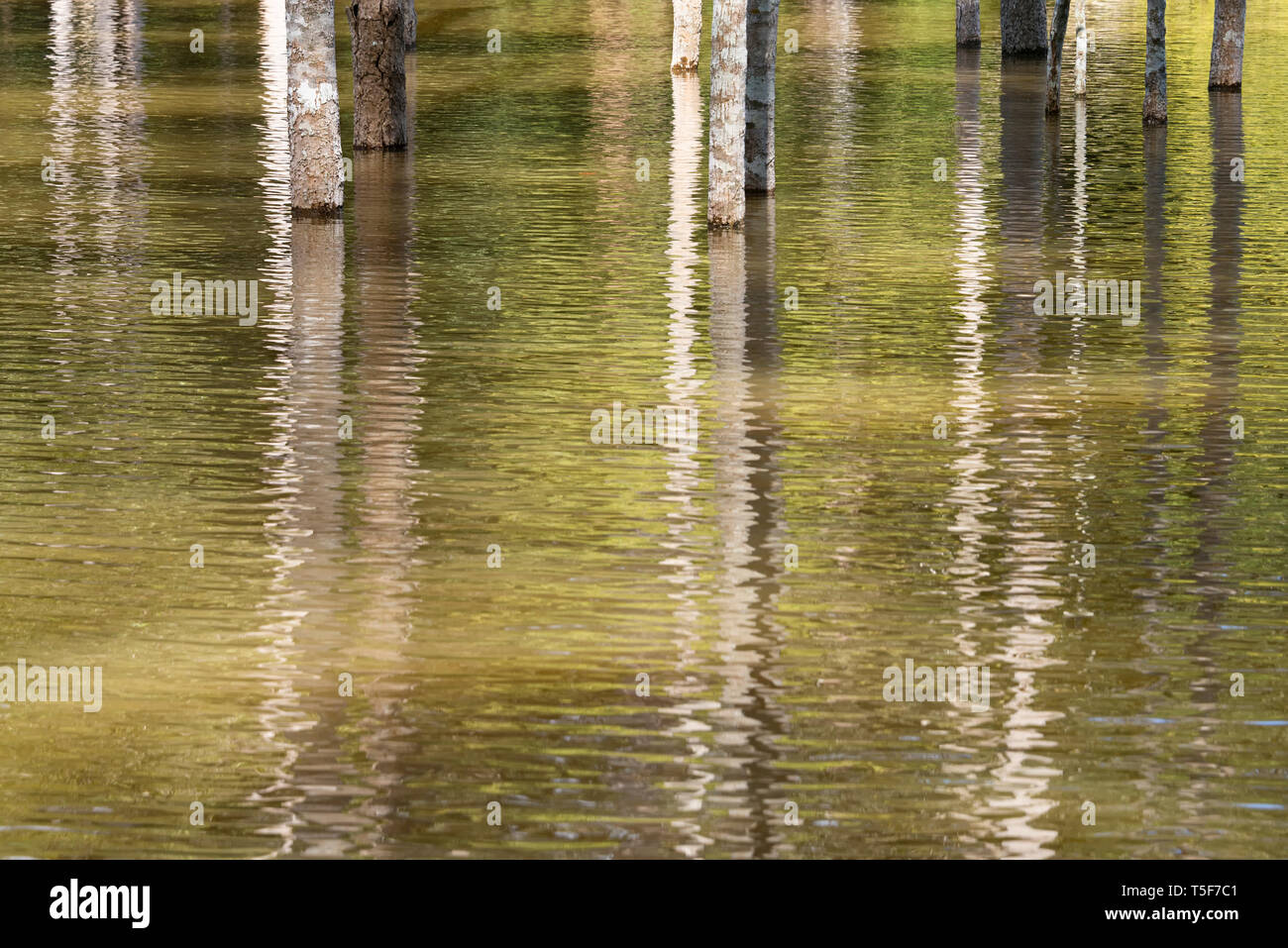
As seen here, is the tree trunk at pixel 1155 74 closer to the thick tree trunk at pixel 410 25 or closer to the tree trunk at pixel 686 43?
the tree trunk at pixel 686 43

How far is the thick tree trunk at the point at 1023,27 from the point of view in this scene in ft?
122

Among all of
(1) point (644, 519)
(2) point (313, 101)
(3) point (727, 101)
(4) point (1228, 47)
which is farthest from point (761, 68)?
(4) point (1228, 47)

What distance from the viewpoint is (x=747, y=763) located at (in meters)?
7.62

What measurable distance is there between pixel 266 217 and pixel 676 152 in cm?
651

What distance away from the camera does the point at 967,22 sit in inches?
1561

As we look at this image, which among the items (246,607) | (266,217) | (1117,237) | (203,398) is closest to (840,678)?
(246,607)

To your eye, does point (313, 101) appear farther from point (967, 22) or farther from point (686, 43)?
point (967, 22)

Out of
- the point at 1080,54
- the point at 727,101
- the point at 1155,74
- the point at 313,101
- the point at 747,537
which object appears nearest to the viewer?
the point at 747,537

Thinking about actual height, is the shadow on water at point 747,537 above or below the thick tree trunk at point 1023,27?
below

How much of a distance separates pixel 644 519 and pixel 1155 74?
737 inches

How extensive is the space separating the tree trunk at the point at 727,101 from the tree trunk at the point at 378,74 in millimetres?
5690

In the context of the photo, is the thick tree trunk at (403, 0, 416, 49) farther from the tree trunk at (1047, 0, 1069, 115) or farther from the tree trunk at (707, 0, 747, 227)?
the tree trunk at (707, 0, 747, 227)

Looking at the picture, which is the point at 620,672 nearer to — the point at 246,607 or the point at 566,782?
the point at 566,782

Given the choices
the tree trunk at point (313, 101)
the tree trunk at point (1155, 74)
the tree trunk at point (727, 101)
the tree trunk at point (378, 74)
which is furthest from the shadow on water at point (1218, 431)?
the tree trunk at point (378, 74)
